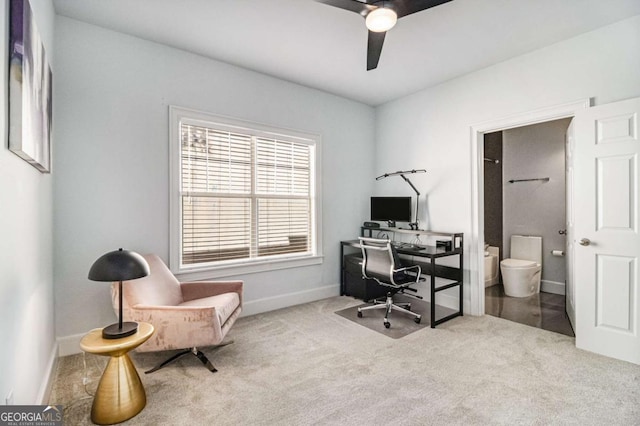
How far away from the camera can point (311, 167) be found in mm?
4266

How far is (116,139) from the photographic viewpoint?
287 centimetres

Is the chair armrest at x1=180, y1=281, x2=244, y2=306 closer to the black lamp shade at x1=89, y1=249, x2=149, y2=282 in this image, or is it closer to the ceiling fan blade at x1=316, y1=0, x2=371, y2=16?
the black lamp shade at x1=89, y1=249, x2=149, y2=282

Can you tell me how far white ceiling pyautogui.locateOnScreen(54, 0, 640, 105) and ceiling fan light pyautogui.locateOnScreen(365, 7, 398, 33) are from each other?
0.50 metres

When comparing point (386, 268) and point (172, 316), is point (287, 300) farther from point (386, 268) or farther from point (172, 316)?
point (172, 316)

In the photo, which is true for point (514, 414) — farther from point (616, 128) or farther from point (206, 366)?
point (616, 128)

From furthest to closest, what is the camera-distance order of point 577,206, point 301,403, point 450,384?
point 577,206, point 450,384, point 301,403

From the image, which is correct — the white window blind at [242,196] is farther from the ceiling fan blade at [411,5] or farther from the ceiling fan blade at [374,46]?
the ceiling fan blade at [411,5]

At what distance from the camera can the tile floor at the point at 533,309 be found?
334 cm

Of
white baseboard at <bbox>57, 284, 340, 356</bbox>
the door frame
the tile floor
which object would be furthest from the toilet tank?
white baseboard at <bbox>57, 284, 340, 356</bbox>

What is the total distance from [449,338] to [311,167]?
2.54 meters

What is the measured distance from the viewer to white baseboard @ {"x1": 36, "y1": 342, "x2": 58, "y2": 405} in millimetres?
1924

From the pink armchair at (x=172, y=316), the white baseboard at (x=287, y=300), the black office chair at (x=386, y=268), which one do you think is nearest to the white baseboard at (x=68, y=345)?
the pink armchair at (x=172, y=316)

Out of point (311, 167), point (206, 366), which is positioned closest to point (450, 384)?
point (206, 366)

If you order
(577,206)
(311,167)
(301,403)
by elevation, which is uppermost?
(311,167)
